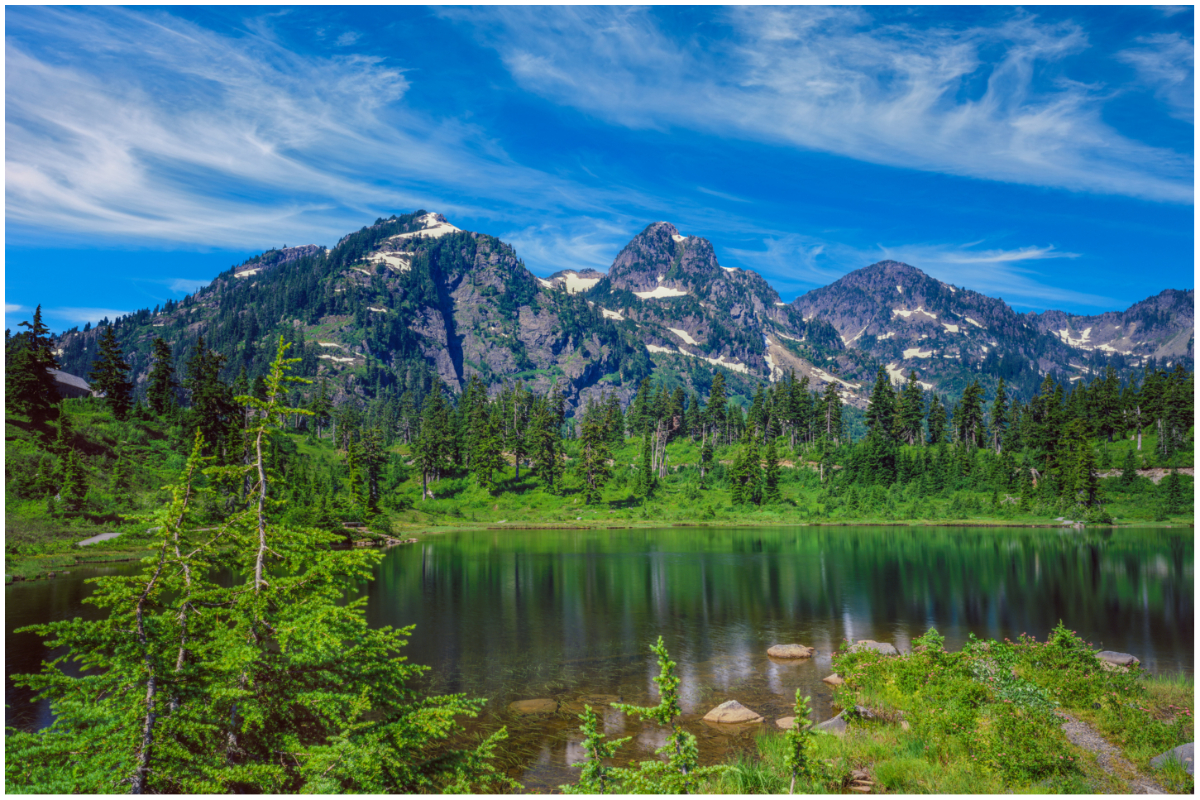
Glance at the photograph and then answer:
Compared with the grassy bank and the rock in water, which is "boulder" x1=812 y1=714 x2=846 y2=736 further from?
the rock in water

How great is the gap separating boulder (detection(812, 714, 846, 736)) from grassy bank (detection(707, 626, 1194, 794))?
0.35 metres

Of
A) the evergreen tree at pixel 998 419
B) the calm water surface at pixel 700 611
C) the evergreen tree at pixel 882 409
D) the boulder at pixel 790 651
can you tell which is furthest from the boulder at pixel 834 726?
the evergreen tree at pixel 998 419

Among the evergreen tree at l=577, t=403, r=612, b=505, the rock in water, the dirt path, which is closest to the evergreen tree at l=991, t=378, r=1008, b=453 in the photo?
the evergreen tree at l=577, t=403, r=612, b=505

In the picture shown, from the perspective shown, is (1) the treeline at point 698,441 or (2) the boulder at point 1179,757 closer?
(2) the boulder at point 1179,757

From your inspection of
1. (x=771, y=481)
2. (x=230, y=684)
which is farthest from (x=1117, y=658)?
(x=771, y=481)

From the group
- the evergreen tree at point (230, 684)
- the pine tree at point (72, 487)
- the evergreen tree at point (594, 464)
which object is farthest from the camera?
the evergreen tree at point (594, 464)

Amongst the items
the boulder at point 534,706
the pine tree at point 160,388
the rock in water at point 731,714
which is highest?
the pine tree at point 160,388

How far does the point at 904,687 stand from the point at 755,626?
50.6 feet

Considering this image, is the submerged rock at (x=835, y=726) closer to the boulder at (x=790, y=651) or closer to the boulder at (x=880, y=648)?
the boulder at (x=880, y=648)

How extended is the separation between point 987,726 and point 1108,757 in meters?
2.78

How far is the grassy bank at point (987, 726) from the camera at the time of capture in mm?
15672

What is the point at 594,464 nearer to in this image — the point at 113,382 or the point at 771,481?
the point at 771,481

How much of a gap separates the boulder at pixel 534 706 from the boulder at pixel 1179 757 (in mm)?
18249

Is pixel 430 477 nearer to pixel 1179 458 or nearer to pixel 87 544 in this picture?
pixel 87 544
